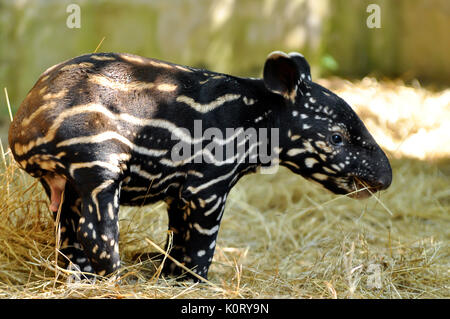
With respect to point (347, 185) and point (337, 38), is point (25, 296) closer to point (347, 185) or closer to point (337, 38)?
point (347, 185)

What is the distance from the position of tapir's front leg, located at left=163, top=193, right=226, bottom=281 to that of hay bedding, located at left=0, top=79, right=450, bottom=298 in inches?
5.9

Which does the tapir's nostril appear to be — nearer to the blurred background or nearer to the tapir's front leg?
the tapir's front leg

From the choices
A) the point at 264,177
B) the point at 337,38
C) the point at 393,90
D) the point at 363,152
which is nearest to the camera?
the point at 363,152

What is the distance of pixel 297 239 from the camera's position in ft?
16.0

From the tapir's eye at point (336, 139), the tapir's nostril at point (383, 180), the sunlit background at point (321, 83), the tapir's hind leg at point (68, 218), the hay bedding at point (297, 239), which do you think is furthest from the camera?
the sunlit background at point (321, 83)

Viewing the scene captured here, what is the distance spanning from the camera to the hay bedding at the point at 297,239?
10.5 ft

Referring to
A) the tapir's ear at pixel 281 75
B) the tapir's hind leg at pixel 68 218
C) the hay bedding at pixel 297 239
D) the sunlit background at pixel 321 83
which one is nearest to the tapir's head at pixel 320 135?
the tapir's ear at pixel 281 75

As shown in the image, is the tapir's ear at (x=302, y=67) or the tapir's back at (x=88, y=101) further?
the tapir's ear at (x=302, y=67)

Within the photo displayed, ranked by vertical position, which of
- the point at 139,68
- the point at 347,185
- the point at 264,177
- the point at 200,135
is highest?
the point at 139,68

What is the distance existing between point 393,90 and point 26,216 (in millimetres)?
6082

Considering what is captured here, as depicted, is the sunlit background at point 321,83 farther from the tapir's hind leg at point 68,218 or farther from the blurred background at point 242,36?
the tapir's hind leg at point 68,218
